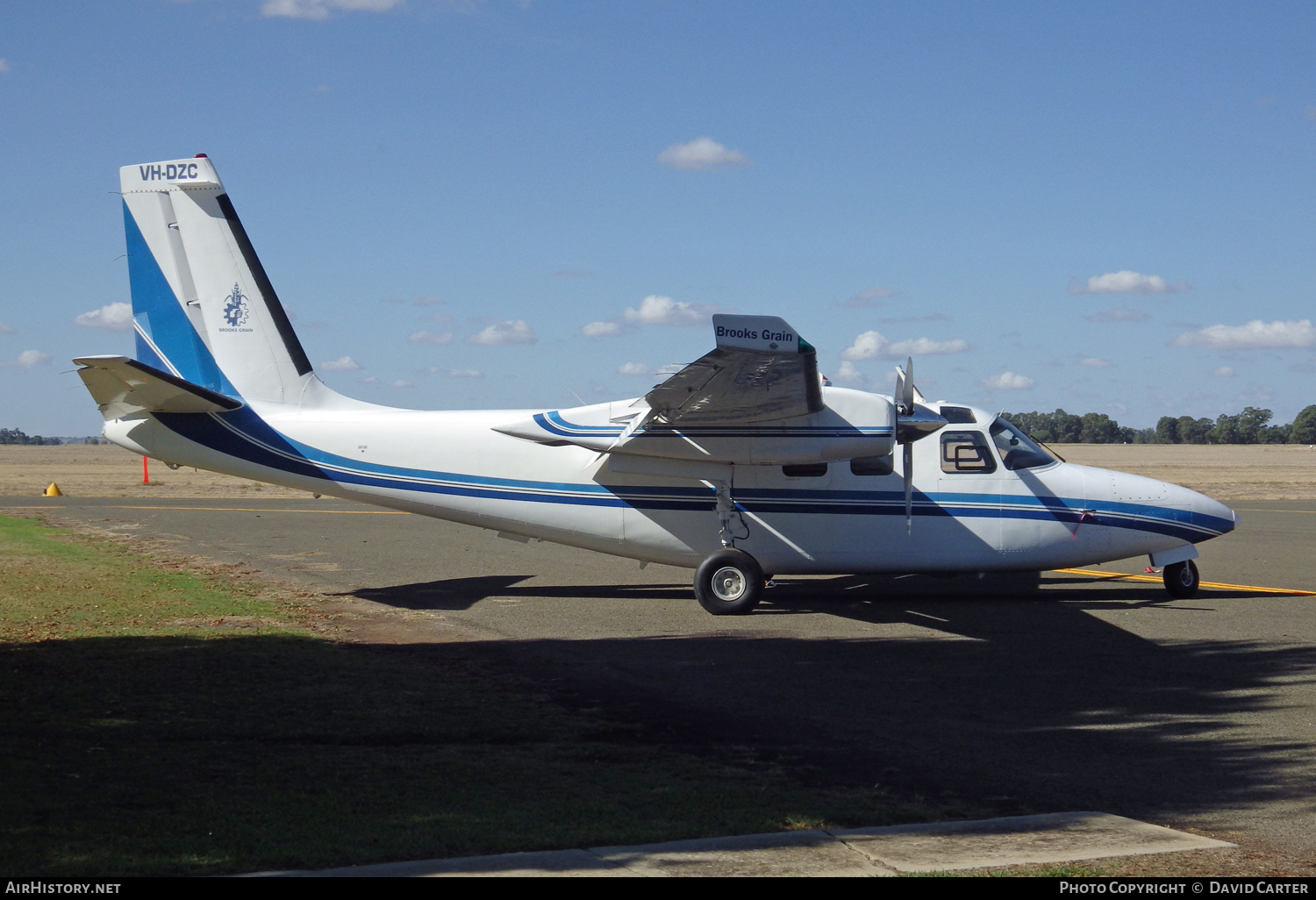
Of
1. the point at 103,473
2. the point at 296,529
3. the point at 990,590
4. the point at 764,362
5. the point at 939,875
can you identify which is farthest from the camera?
the point at 103,473

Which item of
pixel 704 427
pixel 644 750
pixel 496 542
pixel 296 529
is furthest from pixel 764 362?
pixel 296 529

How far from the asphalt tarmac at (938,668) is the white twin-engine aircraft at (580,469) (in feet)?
2.34

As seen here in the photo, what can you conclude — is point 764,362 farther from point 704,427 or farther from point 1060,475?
point 1060,475

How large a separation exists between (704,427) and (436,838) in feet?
28.2

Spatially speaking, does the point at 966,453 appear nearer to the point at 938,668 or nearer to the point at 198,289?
the point at 938,668

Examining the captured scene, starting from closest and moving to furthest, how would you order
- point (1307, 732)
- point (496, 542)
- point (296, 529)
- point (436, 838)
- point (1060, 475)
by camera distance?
point (436, 838)
point (1307, 732)
point (1060, 475)
point (496, 542)
point (296, 529)

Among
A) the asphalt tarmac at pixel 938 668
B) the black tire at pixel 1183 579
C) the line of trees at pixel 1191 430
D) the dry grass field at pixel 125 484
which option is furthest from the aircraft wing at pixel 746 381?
the line of trees at pixel 1191 430

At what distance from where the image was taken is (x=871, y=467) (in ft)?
47.3

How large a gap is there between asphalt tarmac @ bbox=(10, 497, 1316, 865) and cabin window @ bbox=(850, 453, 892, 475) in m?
0.90

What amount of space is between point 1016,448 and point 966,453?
77cm

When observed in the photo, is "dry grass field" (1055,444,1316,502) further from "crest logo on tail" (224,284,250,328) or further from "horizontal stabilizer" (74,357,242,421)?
"horizontal stabilizer" (74,357,242,421)

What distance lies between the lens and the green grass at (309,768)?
5.21 metres

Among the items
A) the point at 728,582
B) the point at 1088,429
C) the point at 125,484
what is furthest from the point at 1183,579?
the point at 1088,429

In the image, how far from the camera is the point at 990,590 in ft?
53.5
